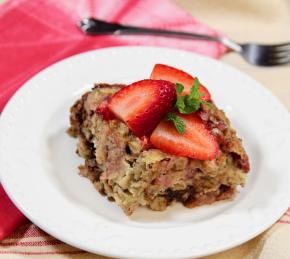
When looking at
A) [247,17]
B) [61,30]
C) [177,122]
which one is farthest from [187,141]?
[247,17]

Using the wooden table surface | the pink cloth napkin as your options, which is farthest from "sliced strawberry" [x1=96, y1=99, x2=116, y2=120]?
the wooden table surface

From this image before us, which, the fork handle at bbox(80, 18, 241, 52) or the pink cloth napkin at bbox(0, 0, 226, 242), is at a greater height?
the fork handle at bbox(80, 18, 241, 52)

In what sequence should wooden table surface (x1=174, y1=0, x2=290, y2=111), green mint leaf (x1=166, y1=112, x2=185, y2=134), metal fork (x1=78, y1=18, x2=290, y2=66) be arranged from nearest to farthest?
green mint leaf (x1=166, y1=112, x2=185, y2=134) → metal fork (x1=78, y1=18, x2=290, y2=66) → wooden table surface (x1=174, y1=0, x2=290, y2=111)

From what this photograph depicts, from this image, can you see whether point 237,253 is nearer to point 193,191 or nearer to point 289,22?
point 193,191

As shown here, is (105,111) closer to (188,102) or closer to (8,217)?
(188,102)

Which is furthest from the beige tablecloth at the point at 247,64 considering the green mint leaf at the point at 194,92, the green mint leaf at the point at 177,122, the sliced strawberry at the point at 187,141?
the green mint leaf at the point at 194,92

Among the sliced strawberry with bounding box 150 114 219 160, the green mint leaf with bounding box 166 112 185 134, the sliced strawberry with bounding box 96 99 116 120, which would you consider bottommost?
the sliced strawberry with bounding box 96 99 116 120

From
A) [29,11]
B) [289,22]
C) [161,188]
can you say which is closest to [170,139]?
[161,188]

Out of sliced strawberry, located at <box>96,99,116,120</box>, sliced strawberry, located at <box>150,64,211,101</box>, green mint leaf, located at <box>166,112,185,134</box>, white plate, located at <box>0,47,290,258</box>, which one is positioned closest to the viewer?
white plate, located at <box>0,47,290,258</box>

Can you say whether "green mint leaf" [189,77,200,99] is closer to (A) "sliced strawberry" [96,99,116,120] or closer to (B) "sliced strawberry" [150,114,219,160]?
(B) "sliced strawberry" [150,114,219,160]
